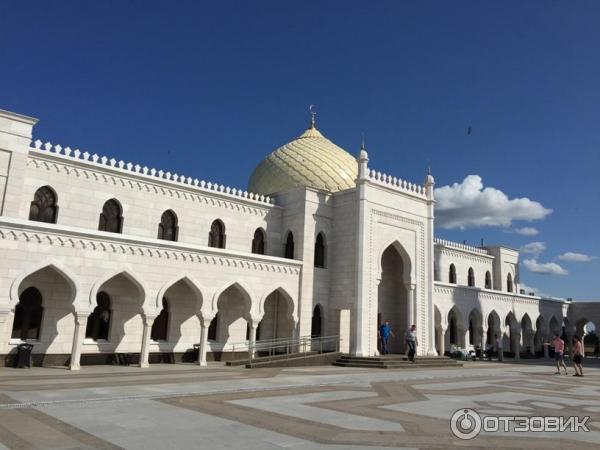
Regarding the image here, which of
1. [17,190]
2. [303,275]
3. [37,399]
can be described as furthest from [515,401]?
[17,190]

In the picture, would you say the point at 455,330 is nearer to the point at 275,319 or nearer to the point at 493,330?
the point at 493,330

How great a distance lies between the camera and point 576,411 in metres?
A: 8.59

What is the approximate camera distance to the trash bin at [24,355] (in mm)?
14008

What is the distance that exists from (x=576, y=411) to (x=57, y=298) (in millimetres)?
13834

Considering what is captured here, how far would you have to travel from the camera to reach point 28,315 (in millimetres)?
15070

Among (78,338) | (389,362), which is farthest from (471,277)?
(78,338)

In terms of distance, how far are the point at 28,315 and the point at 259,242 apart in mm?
9308

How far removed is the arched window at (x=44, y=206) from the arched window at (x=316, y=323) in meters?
10.4

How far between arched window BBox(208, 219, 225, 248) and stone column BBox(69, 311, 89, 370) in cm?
654

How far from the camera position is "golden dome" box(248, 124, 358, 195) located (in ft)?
77.1

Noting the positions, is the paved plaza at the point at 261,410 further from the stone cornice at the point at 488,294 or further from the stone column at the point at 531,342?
the stone column at the point at 531,342

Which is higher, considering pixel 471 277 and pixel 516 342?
pixel 471 277

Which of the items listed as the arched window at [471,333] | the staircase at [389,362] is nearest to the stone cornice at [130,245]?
the staircase at [389,362]

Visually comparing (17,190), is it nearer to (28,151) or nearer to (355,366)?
(28,151)
